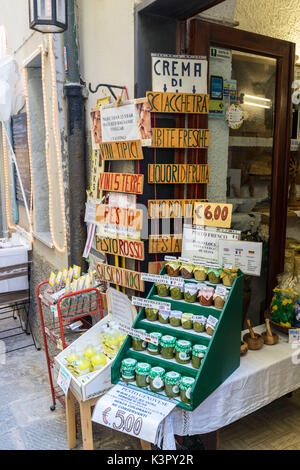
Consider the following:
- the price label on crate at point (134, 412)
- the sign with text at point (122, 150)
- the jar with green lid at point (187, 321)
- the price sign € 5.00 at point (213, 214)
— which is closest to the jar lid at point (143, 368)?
the price label on crate at point (134, 412)

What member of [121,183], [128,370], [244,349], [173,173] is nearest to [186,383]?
[128,370]

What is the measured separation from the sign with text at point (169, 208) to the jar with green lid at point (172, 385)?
3.86 ft

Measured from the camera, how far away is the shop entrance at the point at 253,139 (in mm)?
3092

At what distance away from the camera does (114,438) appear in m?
3.04

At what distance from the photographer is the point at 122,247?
308 centimetres

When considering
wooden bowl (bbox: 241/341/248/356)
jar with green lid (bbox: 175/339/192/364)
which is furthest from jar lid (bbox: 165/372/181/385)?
wooden bowl (bbox: 241/341/248/356)

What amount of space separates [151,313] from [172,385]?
47cm

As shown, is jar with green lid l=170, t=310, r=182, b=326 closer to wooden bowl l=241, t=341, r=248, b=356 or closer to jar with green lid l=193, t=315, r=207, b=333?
jar with green lid l=193, t=315, r=207, b=333

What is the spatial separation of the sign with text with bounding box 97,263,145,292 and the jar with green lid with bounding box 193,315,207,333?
69 cm

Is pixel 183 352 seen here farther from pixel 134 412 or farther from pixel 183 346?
pixel 134 412

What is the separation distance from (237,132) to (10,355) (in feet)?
11.8

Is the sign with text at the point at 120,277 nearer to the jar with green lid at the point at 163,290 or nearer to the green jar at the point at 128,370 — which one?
the jar with green lid at the point at 163,290

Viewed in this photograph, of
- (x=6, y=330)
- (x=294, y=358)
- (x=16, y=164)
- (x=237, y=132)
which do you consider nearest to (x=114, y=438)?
(x=294, y=358)

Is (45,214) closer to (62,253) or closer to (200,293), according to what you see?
(62,253)
